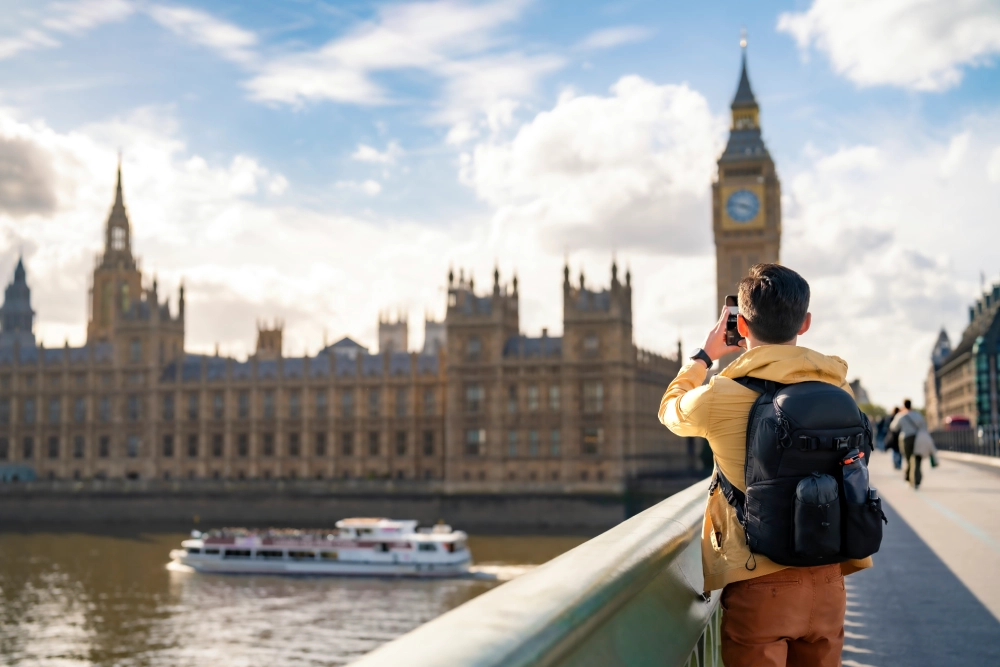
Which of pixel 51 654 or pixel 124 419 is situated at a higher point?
pixel 124 419

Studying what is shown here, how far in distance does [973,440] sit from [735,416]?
43456 millimetres

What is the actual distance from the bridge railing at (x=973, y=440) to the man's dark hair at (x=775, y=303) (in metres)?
32.6

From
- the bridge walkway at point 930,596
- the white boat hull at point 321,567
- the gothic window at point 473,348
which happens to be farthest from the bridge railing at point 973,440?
the gothic window at point 473,348

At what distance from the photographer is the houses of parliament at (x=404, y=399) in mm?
→ 72312

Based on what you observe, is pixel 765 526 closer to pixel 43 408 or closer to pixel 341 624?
pixel 341 624

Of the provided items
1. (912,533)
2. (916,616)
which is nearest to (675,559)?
(916,616)

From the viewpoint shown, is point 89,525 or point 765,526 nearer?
point 765,526

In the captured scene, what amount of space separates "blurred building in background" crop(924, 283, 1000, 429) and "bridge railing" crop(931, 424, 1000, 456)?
1856 cm

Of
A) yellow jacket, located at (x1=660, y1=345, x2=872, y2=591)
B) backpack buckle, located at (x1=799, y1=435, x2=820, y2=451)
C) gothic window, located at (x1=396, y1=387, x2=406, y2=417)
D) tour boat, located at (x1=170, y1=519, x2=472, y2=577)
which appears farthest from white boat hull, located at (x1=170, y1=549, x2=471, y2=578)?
backpack buckle, located at (x1=799, y1=435, x2=820, y2=451)

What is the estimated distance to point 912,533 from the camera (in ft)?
39.6

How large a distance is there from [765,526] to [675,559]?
44 cm

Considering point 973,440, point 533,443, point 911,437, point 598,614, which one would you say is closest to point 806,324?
point 598,614

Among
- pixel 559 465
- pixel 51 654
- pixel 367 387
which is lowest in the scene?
pixel 51 654

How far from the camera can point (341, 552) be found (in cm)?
5359
